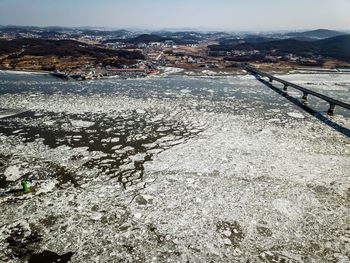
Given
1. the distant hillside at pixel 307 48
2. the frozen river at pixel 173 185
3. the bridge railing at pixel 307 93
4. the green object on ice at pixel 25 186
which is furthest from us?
the distant hillside at pixel 307 48

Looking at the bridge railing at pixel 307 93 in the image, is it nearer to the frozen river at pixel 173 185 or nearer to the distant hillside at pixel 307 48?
the frozen river at pixel 173 185

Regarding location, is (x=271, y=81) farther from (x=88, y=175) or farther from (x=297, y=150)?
(x=88, y=175)

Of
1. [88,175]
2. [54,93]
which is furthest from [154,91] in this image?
[88,175]

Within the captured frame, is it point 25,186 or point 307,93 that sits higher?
point 307,93

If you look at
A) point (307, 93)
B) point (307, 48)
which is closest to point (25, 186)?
point (307, 93)

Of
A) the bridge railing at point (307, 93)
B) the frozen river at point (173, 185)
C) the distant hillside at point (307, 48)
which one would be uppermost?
the distant hillside at point (307, 48)

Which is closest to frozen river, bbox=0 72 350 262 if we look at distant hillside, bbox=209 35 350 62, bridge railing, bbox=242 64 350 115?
bridge railing, bbox=242 64 350 115

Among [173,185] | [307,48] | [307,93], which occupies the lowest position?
[173,185]

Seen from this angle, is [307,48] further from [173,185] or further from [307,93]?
[173,185]

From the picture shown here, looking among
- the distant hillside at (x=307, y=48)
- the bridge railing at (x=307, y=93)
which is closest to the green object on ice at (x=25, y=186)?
the bridge railing at (x=307, y=93)
